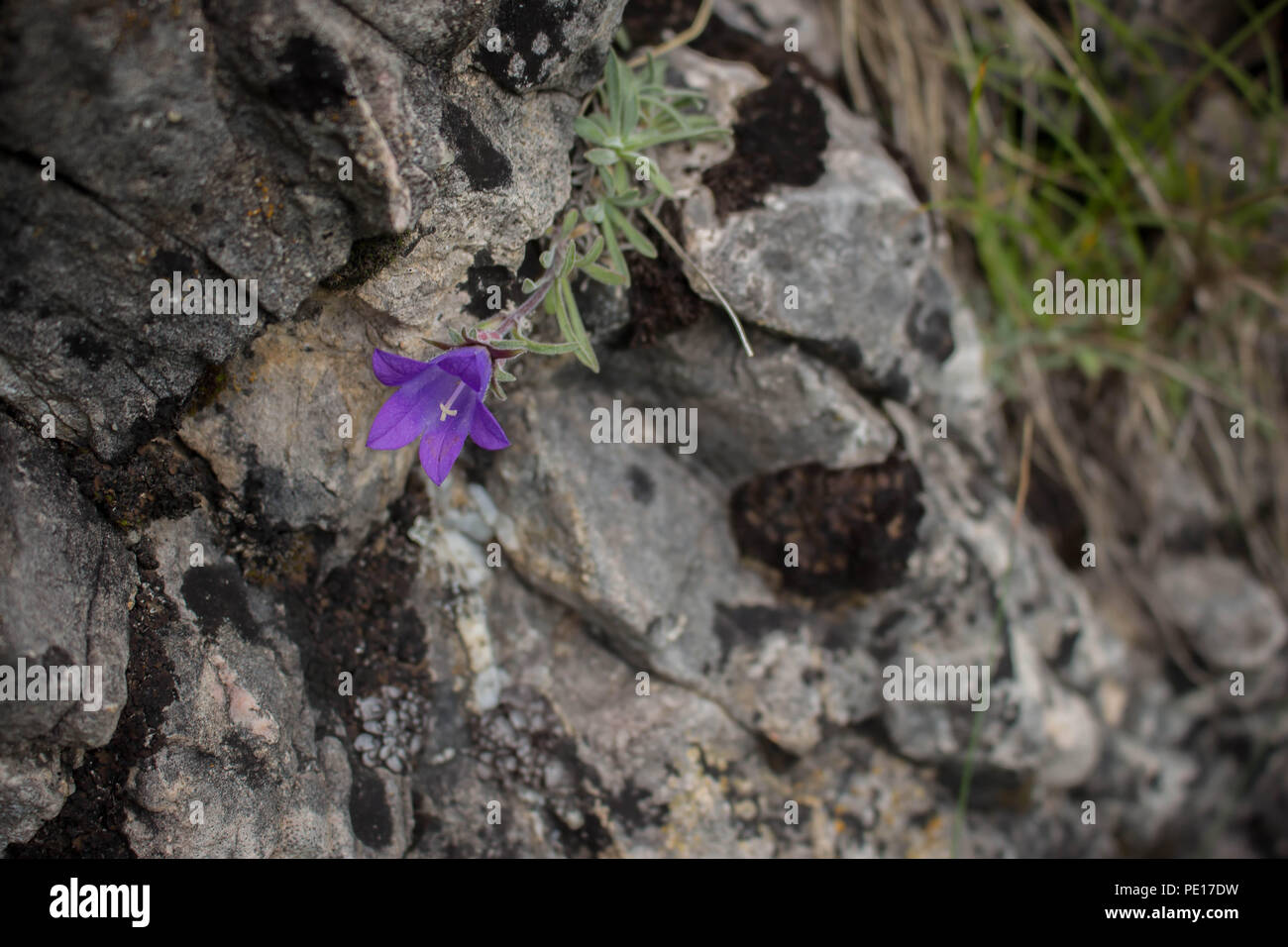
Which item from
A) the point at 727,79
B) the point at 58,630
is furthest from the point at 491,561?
the point at 727,79

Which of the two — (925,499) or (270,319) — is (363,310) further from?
(925,499)

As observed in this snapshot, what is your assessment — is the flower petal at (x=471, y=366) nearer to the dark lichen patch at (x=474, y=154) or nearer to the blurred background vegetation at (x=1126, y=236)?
the dark lichen patch at (x=474, y=154)

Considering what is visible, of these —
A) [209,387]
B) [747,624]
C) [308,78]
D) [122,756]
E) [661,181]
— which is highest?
[661,181]

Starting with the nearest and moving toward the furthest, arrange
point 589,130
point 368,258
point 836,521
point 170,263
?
point 170,263
point 368,258
point 589,130
point 836,521

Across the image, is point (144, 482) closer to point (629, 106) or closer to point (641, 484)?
point (641, 484)

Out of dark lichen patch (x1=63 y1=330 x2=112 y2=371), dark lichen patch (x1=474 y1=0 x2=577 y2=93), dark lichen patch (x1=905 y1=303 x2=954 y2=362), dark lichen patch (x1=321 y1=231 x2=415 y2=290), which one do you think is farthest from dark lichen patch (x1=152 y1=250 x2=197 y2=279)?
dark lichen patch (x1=905 y1=303 x2=954 y2=362)

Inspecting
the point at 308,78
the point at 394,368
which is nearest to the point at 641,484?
the point at 394,368

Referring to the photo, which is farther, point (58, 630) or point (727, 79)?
point (727, 79)
